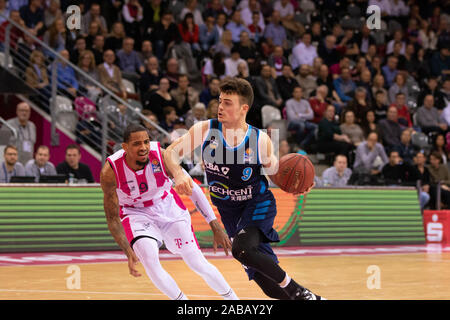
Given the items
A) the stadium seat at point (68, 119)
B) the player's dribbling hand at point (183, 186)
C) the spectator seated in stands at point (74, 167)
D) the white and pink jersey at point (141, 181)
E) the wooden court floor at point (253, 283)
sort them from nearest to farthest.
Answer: the player's dribbling hand at point (183, 186), the white and pink jersey at point (141, 181), the wooden court floor at point (253, 283), the spectator seated in stands at point (74, 167), the stadium seat at point (68, 119)

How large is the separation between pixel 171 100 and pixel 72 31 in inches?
105

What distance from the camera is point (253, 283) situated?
28.9 ft

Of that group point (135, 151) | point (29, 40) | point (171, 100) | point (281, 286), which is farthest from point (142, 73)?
point (281, 286)

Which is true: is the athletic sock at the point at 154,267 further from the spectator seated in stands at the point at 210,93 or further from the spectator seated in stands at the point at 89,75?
the spectator seated in stands at the point at 210,93

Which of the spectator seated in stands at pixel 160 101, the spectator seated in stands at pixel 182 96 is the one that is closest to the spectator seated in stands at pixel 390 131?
the spectator seated in stands at pixel 182 96

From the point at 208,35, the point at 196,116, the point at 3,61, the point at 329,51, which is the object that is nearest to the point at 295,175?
the point at 196,116

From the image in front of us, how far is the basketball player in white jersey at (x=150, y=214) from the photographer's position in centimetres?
638

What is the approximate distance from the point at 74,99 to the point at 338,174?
5.60 metres

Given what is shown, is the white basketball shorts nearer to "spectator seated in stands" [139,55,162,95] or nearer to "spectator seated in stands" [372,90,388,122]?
"spectator seated in stands" [139,55,162,95]

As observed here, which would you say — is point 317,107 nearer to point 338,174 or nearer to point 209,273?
point 338,174

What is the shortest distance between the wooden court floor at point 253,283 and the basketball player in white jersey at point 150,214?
1106mm

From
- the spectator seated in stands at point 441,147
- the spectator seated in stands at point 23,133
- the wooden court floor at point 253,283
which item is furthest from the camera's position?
the spectator seated in stands at point 441,147

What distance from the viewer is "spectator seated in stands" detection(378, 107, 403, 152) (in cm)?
1772

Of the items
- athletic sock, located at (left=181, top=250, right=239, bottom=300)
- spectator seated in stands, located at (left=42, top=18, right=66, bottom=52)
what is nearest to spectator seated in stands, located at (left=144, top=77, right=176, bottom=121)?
spectator seated in stands, located at (left=42, top=18, right=66, bottom=52)
